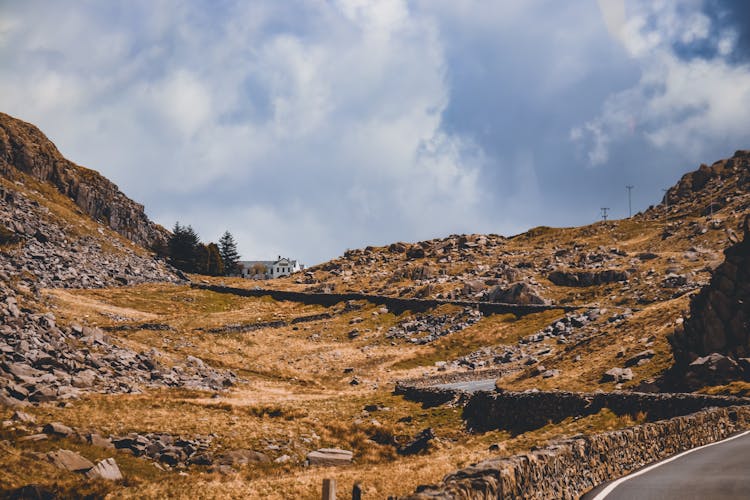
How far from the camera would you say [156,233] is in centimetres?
17388

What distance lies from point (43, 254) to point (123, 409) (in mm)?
87659

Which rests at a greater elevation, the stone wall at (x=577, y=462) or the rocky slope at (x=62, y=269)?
the rocky slope at (x=62, y=269)

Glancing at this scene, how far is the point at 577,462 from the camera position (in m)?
14.8

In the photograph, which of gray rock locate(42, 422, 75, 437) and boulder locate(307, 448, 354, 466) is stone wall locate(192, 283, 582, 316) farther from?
gray rock locate(42, 422, 75, 437)

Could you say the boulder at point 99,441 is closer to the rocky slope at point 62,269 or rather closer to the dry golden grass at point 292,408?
the dry golden grass at point 292,408

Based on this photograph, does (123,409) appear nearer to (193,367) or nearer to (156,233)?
(193,367)

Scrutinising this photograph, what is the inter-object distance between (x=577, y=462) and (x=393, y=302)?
8826 centimetres

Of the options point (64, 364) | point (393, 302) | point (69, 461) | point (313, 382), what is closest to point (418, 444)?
point (69, 461)

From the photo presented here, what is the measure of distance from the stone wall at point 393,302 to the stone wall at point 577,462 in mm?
60897

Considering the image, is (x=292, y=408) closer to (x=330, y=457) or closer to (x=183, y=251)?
(x=330, y=457)

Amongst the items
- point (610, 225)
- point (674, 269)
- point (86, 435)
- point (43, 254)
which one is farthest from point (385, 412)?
point (610, 225)

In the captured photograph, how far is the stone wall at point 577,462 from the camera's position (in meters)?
10.6

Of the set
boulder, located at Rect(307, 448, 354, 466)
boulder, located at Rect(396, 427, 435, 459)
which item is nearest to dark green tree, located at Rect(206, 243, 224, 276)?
boulder, located at Rect(396, 427, 435, 459)

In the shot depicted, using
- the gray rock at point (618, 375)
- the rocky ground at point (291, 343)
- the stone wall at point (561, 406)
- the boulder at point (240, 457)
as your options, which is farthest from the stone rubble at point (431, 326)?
the boulder at point (240, 457)
